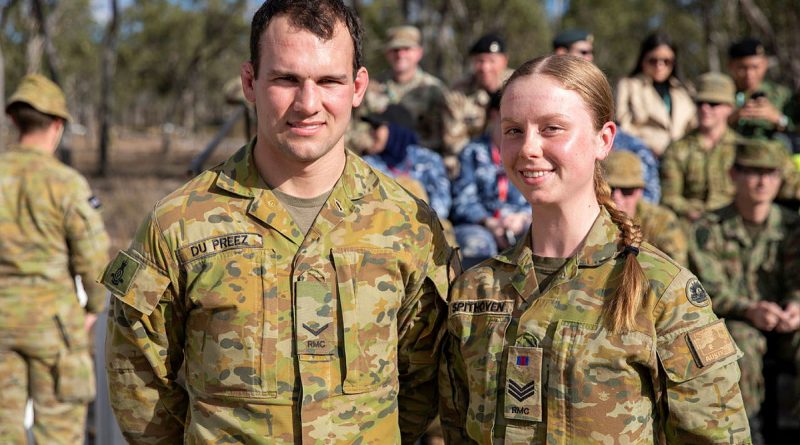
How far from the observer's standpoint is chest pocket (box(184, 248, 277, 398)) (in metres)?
2.36

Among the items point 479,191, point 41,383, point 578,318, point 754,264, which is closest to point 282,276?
point 578,318

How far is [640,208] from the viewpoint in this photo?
4.84 m

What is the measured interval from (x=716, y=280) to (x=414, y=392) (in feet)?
8.95

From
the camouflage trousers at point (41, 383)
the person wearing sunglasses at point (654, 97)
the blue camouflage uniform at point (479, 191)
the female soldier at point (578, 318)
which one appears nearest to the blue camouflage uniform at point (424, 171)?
the blue camouflage uniform at point (479, 191)

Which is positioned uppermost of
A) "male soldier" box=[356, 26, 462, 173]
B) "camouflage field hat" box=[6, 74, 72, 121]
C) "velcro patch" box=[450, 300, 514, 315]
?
"male soldier" box=[356, 26, 462, 173]

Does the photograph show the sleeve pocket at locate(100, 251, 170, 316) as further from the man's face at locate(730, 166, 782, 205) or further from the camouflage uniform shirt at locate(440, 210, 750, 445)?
the man's face at locate(730, 166, 782, 205)

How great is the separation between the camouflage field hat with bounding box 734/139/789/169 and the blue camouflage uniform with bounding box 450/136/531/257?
123 cm

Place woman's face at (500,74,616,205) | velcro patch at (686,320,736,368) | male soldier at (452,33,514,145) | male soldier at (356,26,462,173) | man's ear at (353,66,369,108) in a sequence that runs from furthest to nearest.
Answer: male soldier at (356,26,462,173) < male soldier at (452,33,514,145) < man's ear at (353,66,369,108) < woman's face at (500,74,616,205) < velcro patch at (686,320,736,368)

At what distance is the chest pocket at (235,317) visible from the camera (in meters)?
2.36

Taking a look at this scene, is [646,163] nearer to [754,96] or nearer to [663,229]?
[663,229]

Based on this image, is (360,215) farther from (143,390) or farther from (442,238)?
(143,390)

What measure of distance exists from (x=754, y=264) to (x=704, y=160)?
3.93ft

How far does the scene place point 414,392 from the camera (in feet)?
8.89

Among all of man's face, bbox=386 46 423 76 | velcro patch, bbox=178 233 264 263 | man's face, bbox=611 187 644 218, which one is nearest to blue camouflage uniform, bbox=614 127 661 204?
man's face, bbox=611 187 644 218
